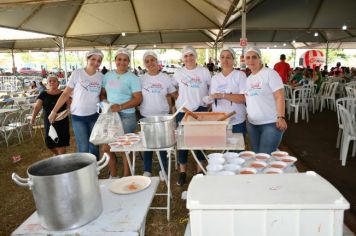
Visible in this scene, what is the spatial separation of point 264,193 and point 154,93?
7.55 feet

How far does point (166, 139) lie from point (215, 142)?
0.38 metres

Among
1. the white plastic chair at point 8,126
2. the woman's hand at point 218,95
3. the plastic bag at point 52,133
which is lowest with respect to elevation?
the white plastic chair at point 8,126

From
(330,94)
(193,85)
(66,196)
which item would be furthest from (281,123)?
(330,94)

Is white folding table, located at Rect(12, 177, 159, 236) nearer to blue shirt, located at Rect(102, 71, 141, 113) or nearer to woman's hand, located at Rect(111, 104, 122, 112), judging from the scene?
woman's hand, located at Rect(111, 104, 122, 112)

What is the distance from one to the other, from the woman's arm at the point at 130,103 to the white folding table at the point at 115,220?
5.20 feet

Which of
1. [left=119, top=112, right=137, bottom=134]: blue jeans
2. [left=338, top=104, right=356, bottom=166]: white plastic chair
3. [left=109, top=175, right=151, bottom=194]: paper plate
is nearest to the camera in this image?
[left=109, top=175, right=151, bottom=194]: paper plate

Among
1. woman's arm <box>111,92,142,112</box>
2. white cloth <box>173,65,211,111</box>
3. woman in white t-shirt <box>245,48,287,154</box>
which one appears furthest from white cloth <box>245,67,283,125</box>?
woman's arm <box>111,92,142,112</box>

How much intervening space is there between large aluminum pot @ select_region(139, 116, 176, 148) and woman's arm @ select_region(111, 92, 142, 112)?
0.81m

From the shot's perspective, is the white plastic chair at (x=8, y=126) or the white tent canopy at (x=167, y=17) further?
the white tent canopy at (x=167, y=17)

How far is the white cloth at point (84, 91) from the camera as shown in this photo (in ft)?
10.8

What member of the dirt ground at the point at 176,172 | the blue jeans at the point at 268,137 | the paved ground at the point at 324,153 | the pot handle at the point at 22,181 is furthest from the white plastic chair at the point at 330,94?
the pot handle at the point at 22,181

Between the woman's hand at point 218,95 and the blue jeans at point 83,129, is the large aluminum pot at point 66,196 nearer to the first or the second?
the woman's hand at point 218,95

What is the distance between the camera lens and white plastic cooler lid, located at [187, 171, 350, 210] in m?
1.08

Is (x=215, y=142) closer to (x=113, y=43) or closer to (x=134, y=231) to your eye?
(x=134, y=231)
